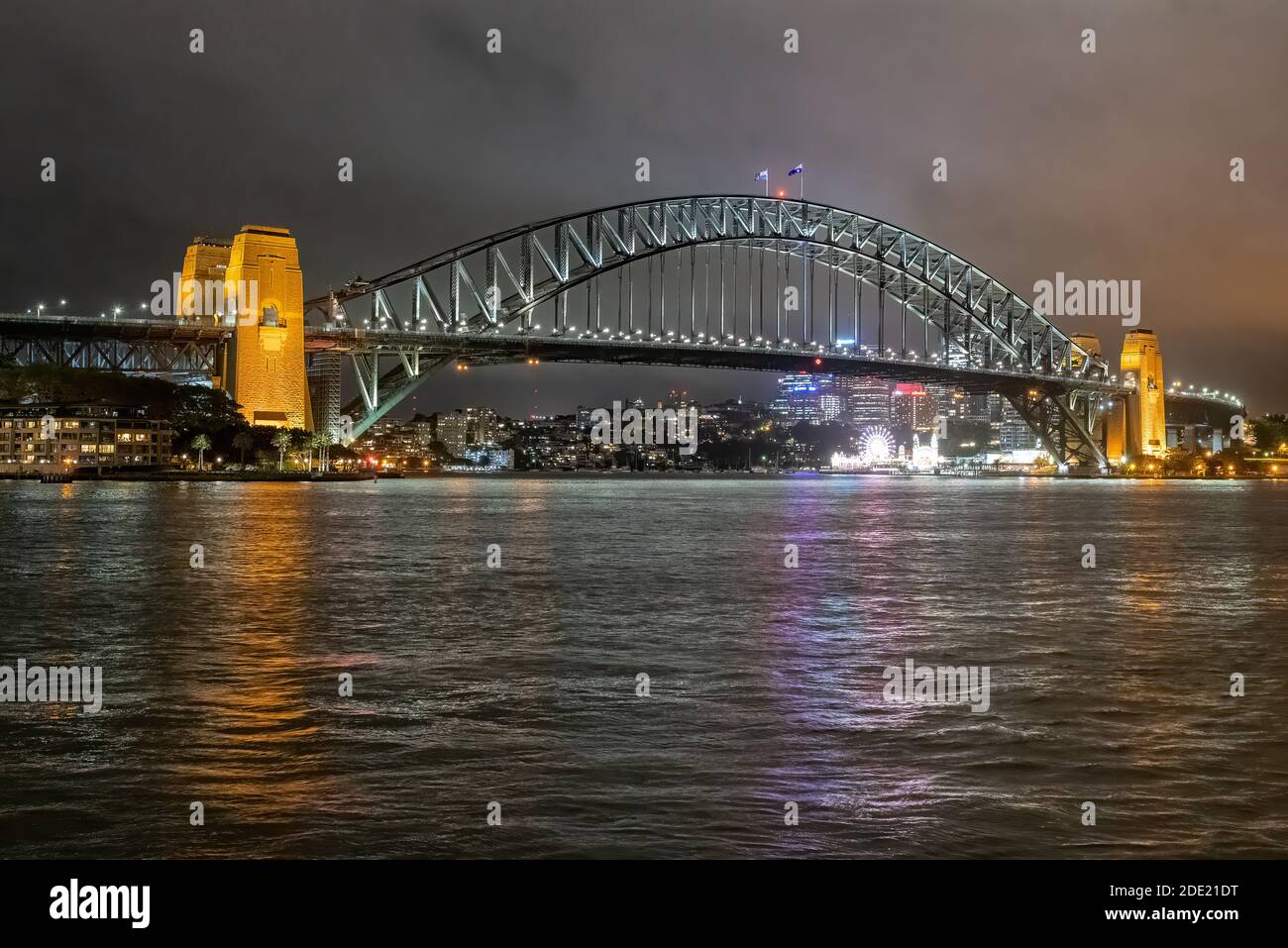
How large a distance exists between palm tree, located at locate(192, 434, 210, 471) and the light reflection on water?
54.8m

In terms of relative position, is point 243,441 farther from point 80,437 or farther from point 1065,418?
point 1065,418

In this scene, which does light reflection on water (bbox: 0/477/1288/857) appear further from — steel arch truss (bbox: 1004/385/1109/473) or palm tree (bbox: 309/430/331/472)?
steel arch truss (bbox: 1004/385/1109/473)

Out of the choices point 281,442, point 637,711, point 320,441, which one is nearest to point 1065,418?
point 320,441

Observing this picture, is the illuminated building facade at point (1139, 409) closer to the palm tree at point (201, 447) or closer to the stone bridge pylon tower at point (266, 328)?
the stone bridge pylon tower at point (266, 328)

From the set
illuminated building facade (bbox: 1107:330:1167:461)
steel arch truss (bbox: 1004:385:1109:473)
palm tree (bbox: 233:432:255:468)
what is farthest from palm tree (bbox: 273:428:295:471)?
illuminated building facade (bbox: 1107:330:1167:461)

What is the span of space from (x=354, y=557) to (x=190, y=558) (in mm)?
2867

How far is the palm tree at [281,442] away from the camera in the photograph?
73.3m

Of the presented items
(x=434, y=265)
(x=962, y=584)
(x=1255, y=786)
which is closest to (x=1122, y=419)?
(x=434, y=265)

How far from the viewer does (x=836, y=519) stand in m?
41.7

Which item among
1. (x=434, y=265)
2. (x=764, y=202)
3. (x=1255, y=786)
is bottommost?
(x=1255, y=786)

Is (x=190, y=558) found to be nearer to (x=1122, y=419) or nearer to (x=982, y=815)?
(x=982, y=815)

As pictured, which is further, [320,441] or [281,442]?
[320,441]

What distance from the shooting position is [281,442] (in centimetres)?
7325

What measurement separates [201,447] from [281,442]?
679 centimetres
